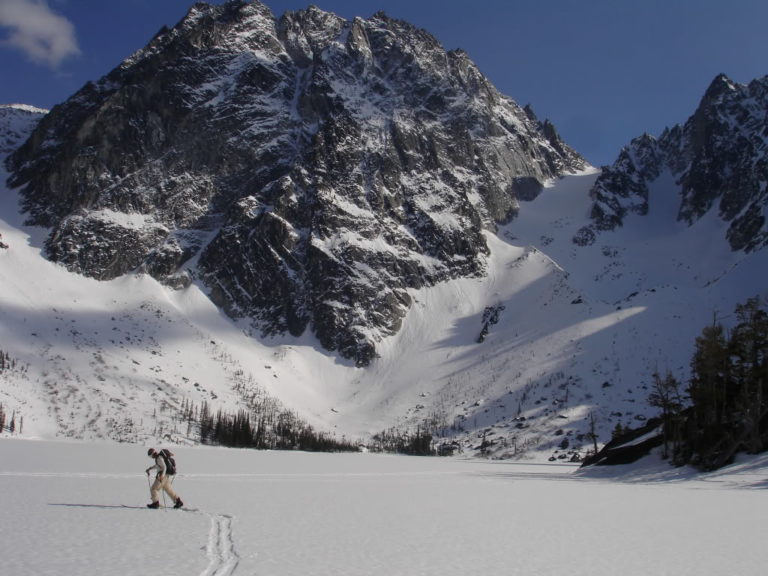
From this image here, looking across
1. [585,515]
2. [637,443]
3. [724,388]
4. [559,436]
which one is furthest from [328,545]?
[559,436]

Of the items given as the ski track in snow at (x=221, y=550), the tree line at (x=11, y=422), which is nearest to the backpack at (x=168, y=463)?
the ski track in snow at (x=221, y=550)

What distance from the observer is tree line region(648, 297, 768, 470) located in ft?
167

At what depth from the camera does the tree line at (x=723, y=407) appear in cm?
5097

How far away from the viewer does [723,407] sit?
56688mm

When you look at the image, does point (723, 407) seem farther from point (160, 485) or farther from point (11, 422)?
point (11, 422)

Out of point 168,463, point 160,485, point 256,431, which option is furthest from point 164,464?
point 256,431

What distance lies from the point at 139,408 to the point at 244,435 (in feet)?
91.0

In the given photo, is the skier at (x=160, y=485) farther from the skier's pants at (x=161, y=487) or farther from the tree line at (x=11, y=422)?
the tree line at (x=11, y=422)

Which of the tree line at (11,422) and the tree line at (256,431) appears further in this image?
the tree line at (256,431)

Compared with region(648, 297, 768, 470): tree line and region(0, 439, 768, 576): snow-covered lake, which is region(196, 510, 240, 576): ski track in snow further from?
region(648, 297, 768, 470): tree line

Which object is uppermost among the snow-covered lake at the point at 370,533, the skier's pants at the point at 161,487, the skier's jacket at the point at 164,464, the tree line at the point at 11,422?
the tree line at the point at 11,422

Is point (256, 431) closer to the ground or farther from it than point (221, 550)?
farther from it

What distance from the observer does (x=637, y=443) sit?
67.2 m

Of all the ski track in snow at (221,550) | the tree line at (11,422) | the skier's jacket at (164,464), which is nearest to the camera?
the ski track in snow at (221,550)
